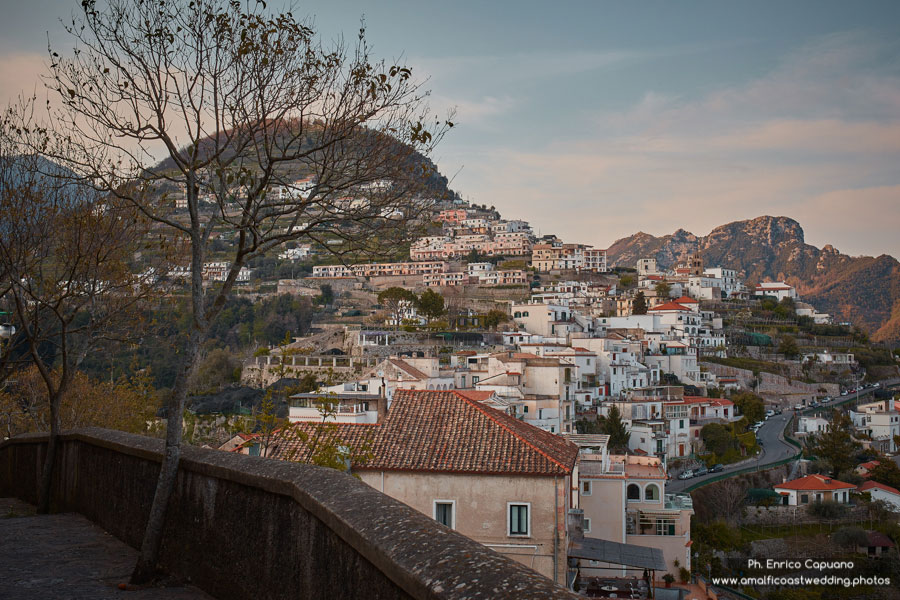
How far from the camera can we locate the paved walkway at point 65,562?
18.3 ft

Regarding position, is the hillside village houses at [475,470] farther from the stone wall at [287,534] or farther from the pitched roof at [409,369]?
the pitched roof at [409,369]

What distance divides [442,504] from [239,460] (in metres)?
10.8

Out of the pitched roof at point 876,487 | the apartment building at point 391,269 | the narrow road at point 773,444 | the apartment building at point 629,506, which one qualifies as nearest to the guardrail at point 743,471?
the narrow road at point 773,444

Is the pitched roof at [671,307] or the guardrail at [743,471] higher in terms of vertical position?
the pitched roof at [671,307]

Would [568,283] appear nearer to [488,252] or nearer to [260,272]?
[488,252]

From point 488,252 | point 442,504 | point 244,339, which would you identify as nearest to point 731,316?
point 488,252

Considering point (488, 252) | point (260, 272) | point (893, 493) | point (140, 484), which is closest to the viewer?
point (140, 484)

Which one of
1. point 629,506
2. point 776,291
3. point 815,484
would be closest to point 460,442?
point 629,506

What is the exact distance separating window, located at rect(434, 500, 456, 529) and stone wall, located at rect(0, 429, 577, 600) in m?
8.60

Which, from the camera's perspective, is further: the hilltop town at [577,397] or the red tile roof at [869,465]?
the red tile roof at [869,465]

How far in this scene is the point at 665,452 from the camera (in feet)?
186

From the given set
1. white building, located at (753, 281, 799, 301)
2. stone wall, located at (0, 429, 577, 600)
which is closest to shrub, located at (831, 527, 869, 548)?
stone wall, located at (0, 429, 577, 600)

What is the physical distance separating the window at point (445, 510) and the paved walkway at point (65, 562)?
830 centimetres

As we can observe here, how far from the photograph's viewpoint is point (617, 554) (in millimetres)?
18969
